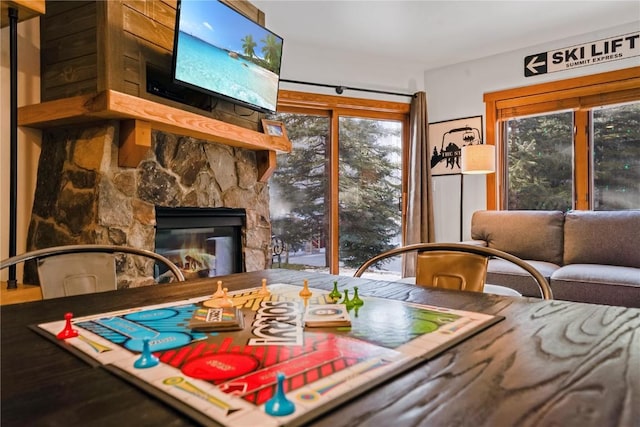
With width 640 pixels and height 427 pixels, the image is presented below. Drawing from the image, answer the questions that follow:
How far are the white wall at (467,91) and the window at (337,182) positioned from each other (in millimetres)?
413

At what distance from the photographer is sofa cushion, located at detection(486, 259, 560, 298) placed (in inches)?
118

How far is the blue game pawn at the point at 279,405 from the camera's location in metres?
0.44

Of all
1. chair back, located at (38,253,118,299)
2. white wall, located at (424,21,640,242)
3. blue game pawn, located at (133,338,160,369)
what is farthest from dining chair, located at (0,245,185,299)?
white wall, located at (424,21,640,242)

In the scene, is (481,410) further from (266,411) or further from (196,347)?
(196,347)

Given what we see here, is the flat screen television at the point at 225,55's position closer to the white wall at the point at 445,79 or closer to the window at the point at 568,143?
the white wall at the point at 445,79

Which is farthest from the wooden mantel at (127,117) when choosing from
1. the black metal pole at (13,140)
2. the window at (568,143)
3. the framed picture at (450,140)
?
the window at (568,143)

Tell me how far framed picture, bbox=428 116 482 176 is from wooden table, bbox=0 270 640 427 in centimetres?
393

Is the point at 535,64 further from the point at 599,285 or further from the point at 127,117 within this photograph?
the point at 127,117

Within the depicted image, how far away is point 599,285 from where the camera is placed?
2.68m

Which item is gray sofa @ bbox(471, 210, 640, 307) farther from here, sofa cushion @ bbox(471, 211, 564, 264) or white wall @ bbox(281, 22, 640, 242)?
white wall @ bbox(281, 22, 640, 242)

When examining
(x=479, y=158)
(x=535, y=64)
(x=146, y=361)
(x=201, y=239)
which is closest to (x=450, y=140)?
(x=479, y=158)

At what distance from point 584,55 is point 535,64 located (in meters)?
0.41

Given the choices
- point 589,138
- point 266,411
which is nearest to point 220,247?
point 266,411

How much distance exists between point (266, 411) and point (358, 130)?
170 inches
